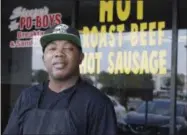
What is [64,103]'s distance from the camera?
201 centimetres

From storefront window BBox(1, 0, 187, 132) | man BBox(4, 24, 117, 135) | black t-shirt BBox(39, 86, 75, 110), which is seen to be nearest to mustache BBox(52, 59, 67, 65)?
man BBox(4, 24, 117, 135)

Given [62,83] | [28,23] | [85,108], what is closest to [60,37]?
[62,83]

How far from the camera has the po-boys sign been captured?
645 centimetres

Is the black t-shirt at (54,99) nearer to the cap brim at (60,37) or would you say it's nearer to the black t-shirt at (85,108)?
the black t-shirt at (85,108)

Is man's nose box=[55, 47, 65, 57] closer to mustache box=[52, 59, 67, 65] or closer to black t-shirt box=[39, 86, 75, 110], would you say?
mustache box=[52, 59, 67, 65]

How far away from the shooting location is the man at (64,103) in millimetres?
1967

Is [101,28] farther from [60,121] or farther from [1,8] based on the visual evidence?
[60,121]

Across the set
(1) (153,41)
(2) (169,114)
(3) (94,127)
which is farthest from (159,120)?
(3) (94,127)

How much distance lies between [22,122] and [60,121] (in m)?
0.20

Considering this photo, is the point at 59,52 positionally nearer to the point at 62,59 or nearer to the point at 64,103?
the point at 62,59

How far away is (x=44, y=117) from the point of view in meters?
1.98

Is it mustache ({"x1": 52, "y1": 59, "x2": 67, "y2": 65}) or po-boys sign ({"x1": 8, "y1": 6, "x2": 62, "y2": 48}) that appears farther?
po-boys sign ({"x1": 8, "y1": 6, "x2": 62, "y2": 48})

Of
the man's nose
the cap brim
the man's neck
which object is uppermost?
the cap brim

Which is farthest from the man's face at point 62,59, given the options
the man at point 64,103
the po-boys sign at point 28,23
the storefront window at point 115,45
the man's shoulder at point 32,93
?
the po-boys sign at point 28,23
